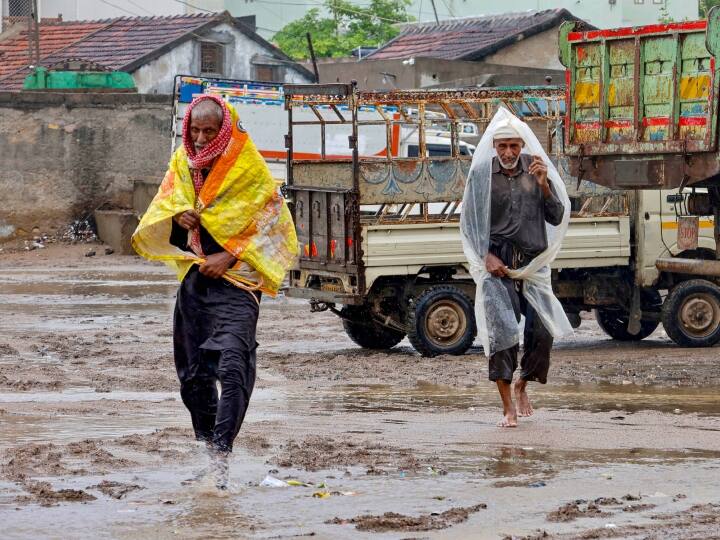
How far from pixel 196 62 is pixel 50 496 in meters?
28.2

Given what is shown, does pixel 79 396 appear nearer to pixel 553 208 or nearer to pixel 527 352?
pixel 527 352

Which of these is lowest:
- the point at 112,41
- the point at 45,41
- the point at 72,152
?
the point at 72,152

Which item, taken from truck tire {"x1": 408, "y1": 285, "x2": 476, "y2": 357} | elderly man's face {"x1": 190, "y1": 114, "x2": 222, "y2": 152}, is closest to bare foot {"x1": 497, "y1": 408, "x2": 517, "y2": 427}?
elderly man's face {"x1": 190, "y1": 114, "x2": 222, "y2": 152}

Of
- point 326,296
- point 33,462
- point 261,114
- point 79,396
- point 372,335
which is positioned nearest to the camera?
point 33,462

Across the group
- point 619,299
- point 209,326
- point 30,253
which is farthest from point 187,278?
point 30,253

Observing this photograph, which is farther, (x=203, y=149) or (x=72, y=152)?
(x=72, y=152)

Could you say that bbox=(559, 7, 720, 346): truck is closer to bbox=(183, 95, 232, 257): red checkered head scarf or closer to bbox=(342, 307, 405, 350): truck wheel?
bbox=(342, 307, 405, 350): truck wheel

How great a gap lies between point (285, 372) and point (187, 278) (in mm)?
4983

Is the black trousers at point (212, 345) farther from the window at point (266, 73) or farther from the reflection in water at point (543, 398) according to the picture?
the window at point (266, 73)

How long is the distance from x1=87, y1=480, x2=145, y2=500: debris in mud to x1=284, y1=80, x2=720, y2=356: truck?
6538mm

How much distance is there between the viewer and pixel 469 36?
35.6 m

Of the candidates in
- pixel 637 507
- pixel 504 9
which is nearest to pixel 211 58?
pixel 504 9

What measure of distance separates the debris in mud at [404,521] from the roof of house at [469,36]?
28443mm

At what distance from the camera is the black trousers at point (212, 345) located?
6477 millimetres
